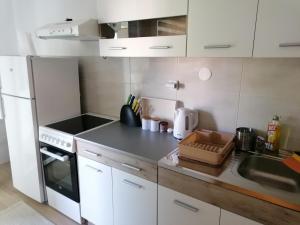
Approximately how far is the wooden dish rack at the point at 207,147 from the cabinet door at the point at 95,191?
2.01ft

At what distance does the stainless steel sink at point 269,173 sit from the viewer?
1.38 metres

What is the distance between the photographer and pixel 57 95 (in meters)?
2.25

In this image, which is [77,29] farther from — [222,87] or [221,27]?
[222,87]

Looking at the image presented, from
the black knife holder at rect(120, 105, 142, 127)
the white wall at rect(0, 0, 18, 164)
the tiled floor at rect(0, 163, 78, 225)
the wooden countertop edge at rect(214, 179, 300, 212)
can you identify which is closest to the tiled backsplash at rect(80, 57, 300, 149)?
the black knife holder at rect(120, 105, 142, 127)

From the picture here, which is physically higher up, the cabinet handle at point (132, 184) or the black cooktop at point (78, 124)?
the black cooktop at point (78, 124)

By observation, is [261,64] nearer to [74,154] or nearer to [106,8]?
[106,8]

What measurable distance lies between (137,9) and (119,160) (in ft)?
3.38

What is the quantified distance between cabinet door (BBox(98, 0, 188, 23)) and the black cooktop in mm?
939

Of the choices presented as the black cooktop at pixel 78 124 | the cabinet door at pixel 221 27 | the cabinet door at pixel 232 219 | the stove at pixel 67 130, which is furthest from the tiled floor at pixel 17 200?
the cabinet door at pixel 221 27

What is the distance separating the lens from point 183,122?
173 centimetres

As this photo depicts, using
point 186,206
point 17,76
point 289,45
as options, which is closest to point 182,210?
point 186,206

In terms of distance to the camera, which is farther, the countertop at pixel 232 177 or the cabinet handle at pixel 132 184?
the cabinet handle at pixel 132 184

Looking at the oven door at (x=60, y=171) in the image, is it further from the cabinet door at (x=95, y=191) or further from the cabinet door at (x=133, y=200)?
the cabinet door at (x=133, y=200)

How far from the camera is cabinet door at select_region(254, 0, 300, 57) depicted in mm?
1082
